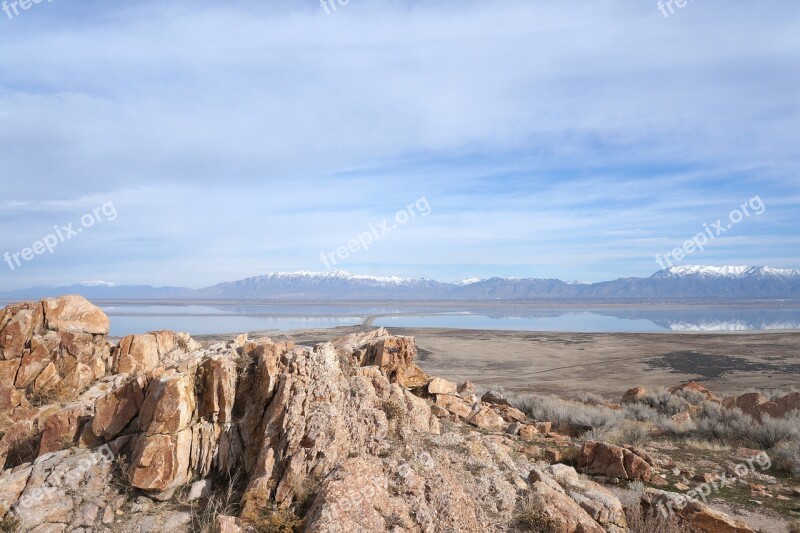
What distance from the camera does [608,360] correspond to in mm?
41750

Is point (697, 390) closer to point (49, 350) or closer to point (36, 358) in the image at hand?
point (49, 350)

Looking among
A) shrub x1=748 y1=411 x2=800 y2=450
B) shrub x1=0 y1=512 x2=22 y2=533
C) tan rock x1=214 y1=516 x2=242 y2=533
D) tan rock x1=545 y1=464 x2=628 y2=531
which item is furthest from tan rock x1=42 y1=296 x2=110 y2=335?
shrub x1=748 y1=411 x2=800 y2=450

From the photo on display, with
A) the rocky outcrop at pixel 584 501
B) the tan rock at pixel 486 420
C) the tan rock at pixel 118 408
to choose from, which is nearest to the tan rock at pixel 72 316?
the tan rock at pixel 118 408

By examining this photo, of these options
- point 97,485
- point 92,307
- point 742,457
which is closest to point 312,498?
point 97,485

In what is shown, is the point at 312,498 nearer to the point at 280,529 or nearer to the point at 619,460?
the point at 280,529

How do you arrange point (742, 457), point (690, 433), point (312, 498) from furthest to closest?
point (690, 433) < point (742, 457) < point (312, 498)

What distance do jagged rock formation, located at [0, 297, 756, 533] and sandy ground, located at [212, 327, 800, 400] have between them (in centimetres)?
1879

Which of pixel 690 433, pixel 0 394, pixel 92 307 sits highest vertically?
pixel 92 307

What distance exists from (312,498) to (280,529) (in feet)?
1.98

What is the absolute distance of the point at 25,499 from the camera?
7395 millimetres

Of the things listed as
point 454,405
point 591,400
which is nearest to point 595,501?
point 454,405

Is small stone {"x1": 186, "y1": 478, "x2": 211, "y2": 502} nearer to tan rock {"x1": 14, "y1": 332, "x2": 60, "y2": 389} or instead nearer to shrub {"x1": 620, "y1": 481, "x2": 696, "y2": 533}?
tan rock {"x1": 14, "y1": 332, "x2": 60, "y2": 389}

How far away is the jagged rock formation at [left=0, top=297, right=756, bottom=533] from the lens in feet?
23.1

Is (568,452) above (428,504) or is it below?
below
